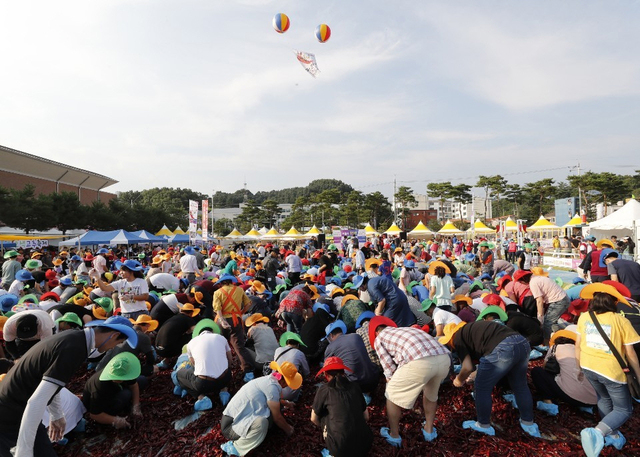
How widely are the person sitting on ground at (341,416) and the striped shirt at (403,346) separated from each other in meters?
0.51

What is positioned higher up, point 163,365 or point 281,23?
point 281,23

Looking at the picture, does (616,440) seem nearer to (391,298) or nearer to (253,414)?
(391,298)

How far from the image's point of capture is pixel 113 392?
397cm

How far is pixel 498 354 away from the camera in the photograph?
350cm

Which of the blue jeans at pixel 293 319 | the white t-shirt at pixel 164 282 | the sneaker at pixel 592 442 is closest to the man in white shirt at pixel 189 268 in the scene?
the white t-shirt at pixel 164 282

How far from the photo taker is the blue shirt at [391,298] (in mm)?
5738

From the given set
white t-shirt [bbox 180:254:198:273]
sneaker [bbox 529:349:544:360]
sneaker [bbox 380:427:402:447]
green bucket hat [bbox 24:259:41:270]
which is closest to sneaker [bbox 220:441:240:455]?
sneaker [bbox 380:427:402:447]

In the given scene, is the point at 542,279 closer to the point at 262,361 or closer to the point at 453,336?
the point at 453,336

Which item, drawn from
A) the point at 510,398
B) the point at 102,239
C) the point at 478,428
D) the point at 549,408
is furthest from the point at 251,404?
the point at 102,239

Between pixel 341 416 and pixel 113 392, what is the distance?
8.63ft

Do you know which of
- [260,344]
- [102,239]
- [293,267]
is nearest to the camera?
[260,344]

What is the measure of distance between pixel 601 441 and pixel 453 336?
151 cm

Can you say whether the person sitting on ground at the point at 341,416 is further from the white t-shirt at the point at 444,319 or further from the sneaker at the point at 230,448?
the white t-shirt at the point at 444,319

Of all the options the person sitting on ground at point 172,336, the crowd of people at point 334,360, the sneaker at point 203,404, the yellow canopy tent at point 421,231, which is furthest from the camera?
the yellow canopy tent at point 421,231
